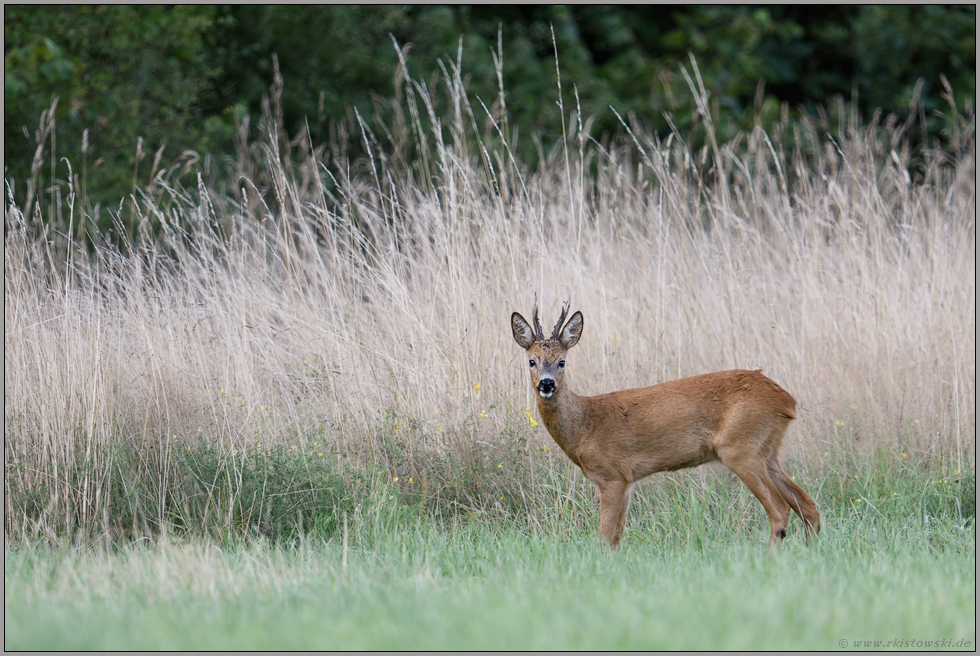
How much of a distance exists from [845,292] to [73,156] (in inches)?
288

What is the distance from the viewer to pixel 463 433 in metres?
5.44

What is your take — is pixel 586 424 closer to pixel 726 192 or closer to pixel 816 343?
pixel 816 343

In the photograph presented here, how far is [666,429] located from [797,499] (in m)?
0.75

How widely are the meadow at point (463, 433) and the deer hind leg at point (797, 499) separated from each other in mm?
137

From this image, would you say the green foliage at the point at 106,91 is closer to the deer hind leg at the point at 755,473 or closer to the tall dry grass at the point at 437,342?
the tall dry grass at the point at 437,342

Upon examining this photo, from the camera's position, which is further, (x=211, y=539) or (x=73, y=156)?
(x=73, y=156)

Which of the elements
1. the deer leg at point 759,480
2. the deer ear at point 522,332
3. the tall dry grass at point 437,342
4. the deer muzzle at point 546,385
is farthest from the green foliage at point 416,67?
the deer leg at point 759,480

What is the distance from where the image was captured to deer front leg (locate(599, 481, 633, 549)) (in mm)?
4676

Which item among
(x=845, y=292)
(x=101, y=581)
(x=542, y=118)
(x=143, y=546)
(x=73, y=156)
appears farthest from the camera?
(x=542, y=118)

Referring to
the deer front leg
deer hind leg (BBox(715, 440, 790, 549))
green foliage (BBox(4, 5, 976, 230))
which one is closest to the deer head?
the deer front leg

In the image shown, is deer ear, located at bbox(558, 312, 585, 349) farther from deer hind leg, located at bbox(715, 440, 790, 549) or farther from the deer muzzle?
deer hind leg, located at bbox(715, 440, 790, 549)

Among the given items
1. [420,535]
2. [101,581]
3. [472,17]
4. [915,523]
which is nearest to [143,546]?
[101,581]

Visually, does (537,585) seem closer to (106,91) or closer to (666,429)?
(666,429)

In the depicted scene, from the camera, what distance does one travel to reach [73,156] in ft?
32.0
